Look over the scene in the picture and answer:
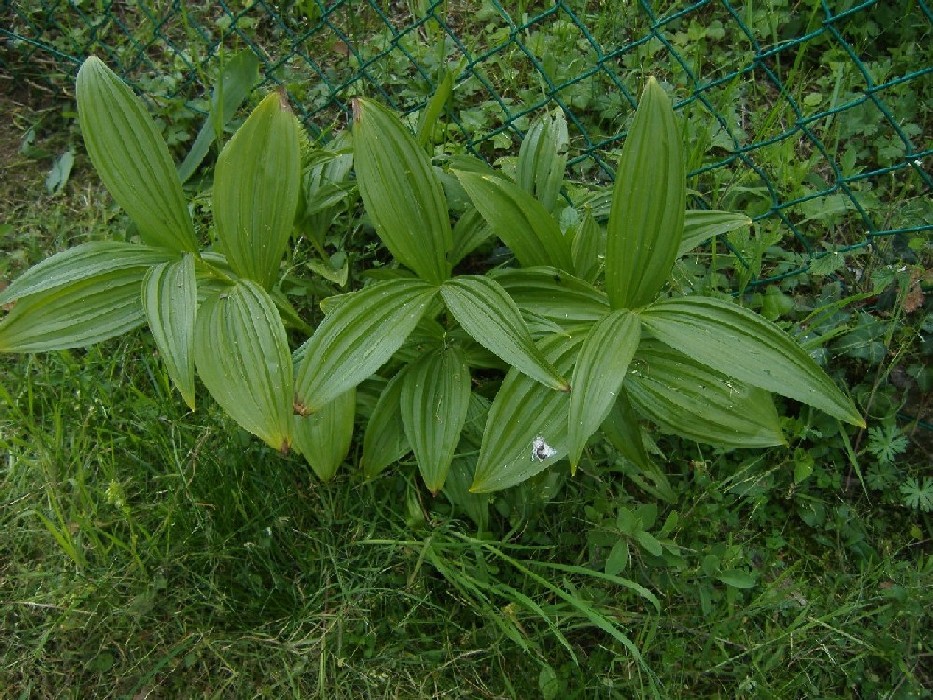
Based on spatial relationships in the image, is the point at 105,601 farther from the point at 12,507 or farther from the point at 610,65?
the point at 610,65

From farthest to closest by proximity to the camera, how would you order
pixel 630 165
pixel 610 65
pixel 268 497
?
pixel 610 65
pixel 268 497
pixel 630 165

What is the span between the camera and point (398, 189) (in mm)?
1914

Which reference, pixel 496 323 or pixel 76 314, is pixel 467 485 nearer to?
pixel 496 323

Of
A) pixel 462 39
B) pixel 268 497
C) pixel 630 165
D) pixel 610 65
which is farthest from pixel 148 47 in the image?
pixel 630 165

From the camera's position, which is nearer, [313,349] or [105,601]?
[313,349]

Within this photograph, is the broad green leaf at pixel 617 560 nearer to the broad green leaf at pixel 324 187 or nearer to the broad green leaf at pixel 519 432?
the broad green leaf at pixel 519 432

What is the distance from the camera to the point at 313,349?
1791 mm

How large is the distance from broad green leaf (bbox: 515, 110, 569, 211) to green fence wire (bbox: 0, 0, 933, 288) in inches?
7.3

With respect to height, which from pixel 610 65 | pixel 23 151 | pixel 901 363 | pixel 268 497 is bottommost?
pixel 901 363

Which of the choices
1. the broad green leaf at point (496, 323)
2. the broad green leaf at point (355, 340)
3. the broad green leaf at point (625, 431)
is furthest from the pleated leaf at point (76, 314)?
the broad green leaf at point (625, 431)

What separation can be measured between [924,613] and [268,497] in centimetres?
155

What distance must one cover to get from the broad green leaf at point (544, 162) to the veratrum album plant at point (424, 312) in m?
0.21

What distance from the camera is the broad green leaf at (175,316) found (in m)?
1.75

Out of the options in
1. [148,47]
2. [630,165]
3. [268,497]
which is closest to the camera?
[630,165]
